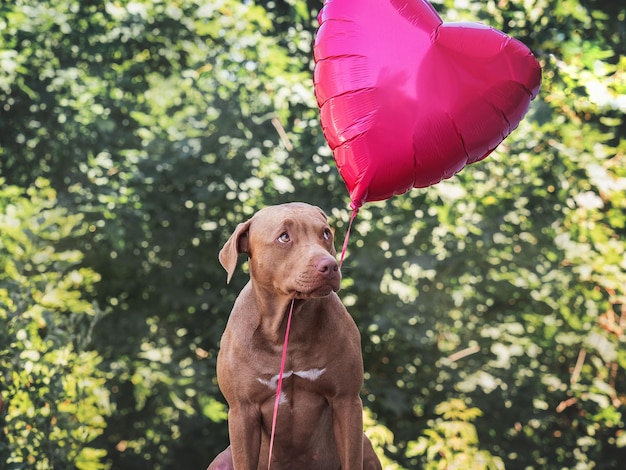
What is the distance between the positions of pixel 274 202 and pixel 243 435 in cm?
261

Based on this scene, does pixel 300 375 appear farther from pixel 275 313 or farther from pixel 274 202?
pixel 274 202

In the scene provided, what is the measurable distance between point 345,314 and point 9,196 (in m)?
3.39

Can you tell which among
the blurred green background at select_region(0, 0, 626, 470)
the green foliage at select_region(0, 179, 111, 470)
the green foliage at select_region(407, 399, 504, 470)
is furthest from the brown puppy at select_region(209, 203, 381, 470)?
the green foliage at select_region(407, 399, 504, 470)

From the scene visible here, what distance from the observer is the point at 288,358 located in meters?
2.11

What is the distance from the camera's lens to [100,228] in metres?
4.74

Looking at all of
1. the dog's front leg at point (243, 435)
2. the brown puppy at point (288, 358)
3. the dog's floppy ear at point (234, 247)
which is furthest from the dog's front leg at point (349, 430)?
the dog's floppy ear at point (234, 247)

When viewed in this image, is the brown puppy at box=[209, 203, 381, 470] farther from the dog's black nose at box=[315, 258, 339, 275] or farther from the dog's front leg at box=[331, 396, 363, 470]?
the dog's black nose at box=[315, 258, 339, 275]

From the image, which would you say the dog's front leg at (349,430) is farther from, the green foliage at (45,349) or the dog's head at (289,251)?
the green foliage at (45,349)

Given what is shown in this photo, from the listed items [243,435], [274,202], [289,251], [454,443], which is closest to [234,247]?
[289,251]

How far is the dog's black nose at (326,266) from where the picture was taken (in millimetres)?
1955

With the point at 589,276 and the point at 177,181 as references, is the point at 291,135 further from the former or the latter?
the point at 589,276

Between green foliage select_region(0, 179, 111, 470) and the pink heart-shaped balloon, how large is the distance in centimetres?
214

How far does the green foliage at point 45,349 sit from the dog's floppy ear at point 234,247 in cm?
197

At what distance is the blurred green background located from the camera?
15.4 feet
